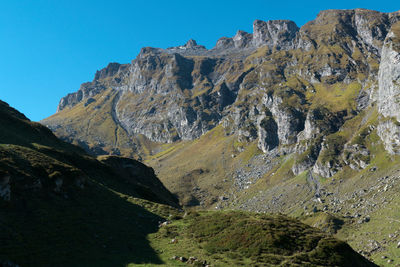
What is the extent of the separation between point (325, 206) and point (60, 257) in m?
183

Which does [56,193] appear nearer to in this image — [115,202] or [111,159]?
[115,202]

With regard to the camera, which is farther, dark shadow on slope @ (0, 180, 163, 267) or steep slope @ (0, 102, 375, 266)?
steep slope @ (0, 102, 375, 266)

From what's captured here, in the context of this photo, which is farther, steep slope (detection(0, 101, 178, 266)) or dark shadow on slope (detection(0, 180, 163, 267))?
steep slope (detection(0, 101, 178, 266))

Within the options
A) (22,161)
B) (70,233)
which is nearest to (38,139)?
(22,161)

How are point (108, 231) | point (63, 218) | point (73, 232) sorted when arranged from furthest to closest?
1. point (108, 231)
2. point (63, 218)
3. point (73, 232)

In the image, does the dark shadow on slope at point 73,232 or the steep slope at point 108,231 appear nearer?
the dark shadow on slope at point 73,232

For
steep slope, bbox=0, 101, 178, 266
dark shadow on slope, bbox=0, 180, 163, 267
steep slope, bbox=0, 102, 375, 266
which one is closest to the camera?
dark shadow on slope, bbox=0, 180, 163, 267

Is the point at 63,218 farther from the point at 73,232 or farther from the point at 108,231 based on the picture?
the point at 108,231

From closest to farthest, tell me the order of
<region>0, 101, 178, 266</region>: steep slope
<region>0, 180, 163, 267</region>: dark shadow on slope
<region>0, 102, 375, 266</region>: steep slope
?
<region>0, 180, 163, 267</region>: dark shadow on slope
<region>0, 101, 178, 266</region>: steep slope
<region>0, 102, 375, 266</region>: steep slope

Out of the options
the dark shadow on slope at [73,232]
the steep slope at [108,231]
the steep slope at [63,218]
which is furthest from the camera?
the steep slope at [108,231]

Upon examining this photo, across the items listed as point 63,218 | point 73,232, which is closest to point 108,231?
point 73,232

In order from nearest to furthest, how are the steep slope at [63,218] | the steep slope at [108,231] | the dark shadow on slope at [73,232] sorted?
the dark shadow on slope at [73,232] < the steep slope at [63,218] < the steep slope at [108,231]

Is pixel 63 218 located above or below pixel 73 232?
above

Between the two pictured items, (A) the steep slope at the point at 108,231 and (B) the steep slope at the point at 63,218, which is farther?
(A) the steep slope at the point at 108,231
